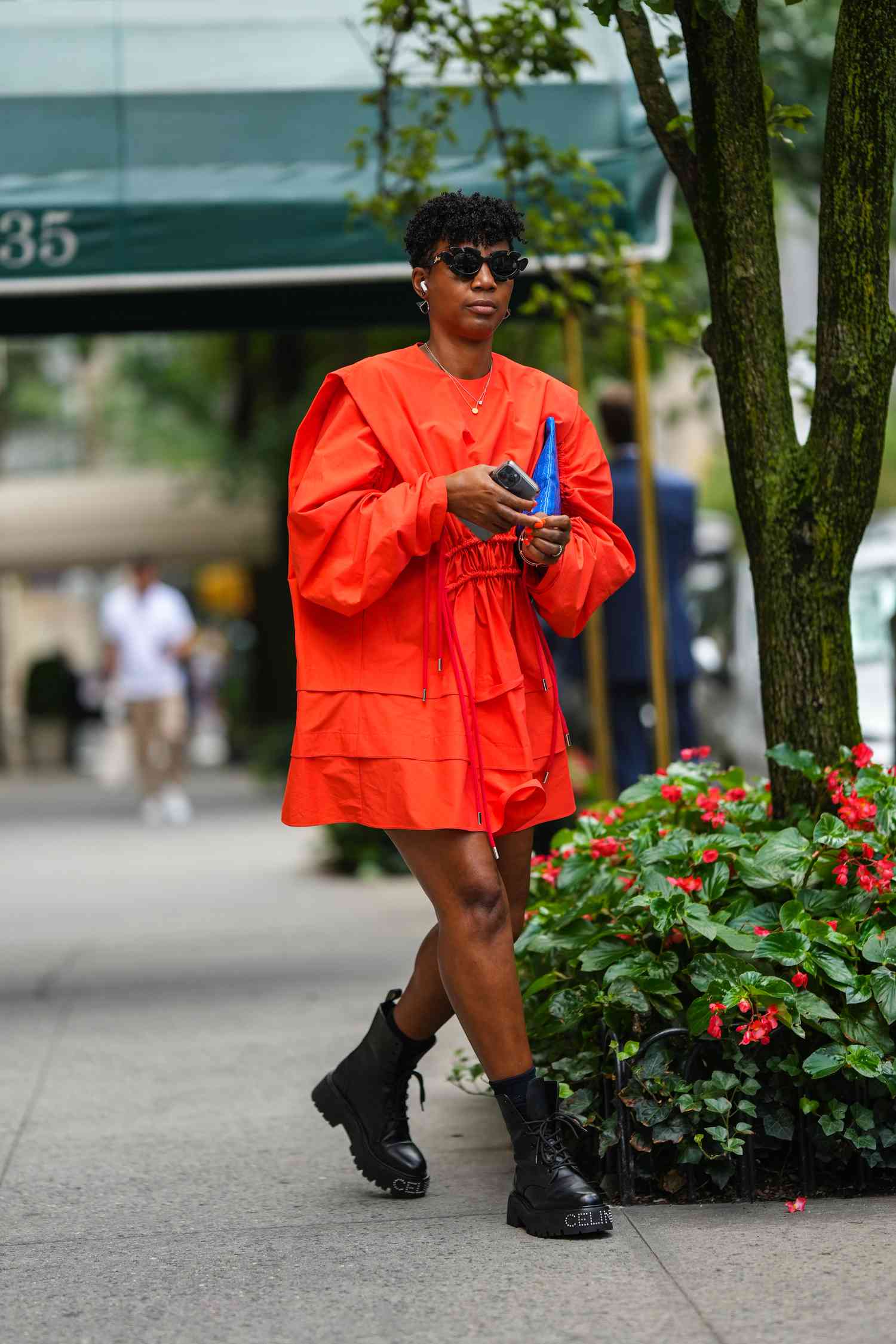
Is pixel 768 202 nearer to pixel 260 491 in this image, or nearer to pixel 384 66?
pixel 384 66

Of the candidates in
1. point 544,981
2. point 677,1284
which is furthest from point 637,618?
point 677,1284

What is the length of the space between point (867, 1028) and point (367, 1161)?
107 centimetres

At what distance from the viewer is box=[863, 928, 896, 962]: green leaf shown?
142 inches

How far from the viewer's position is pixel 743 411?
4.22 metres

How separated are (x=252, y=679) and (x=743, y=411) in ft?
59.9

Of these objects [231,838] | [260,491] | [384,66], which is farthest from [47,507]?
[384,66]

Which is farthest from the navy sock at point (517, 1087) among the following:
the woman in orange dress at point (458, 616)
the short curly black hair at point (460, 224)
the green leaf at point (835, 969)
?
Result: the short curly black hair at point (460, 224)

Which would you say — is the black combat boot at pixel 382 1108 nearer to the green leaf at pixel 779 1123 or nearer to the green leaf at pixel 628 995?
the green leaf at pixel 628 995

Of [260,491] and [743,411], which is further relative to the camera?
[260,491]

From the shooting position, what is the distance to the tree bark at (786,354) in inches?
159

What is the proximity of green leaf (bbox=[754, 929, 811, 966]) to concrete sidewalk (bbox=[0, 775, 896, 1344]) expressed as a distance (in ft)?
1.61

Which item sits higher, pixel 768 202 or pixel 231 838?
pixel 768 202

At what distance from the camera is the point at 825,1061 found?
3539 millimetres

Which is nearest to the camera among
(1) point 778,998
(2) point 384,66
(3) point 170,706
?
(1) point 778,998
